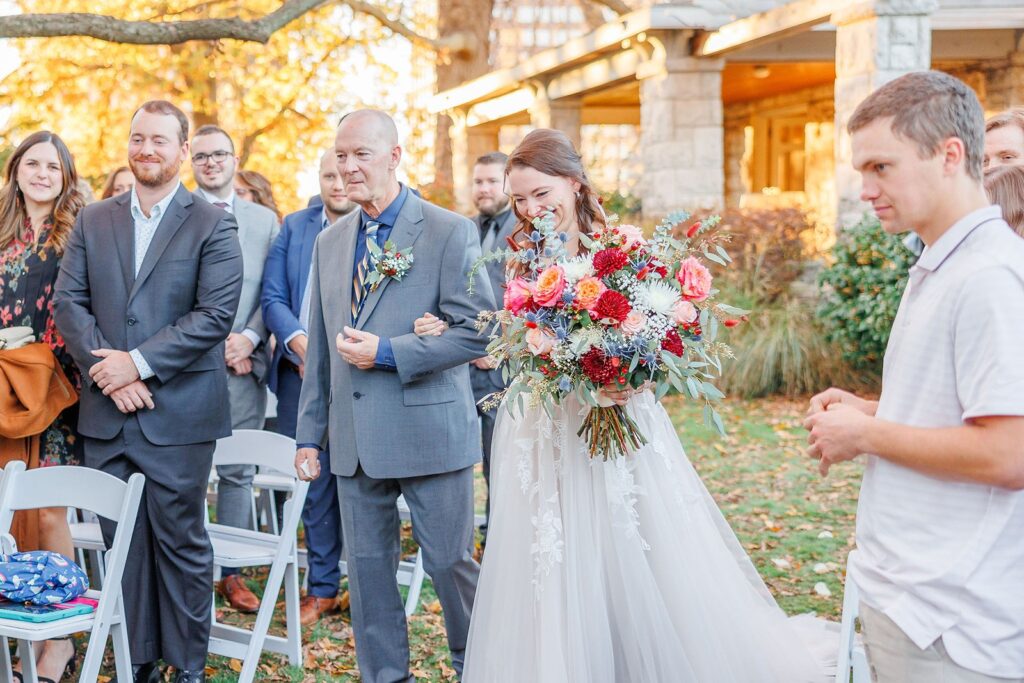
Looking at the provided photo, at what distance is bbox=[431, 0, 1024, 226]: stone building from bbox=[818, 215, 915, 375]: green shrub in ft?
2.34

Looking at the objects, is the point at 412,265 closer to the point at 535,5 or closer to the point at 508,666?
the point at 508,666

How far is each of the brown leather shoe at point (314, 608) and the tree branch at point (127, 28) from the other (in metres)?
3.26

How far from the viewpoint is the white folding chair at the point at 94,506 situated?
13.8ft

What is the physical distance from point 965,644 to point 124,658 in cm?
327

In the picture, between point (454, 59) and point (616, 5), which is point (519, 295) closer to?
point (616, 5)

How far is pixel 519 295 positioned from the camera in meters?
3.85

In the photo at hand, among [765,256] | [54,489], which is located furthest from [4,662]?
[765,256]

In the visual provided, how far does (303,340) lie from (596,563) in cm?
289

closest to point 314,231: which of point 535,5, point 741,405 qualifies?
point 741,405

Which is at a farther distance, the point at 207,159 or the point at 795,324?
the point at 795,324

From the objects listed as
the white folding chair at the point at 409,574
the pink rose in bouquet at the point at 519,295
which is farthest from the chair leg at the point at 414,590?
the pink rose in bouquet at the point at 519,295

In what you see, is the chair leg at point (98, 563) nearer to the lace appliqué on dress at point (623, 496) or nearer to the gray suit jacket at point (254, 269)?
the gray suit jacket at point (254, 269)

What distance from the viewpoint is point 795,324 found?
13.0 m

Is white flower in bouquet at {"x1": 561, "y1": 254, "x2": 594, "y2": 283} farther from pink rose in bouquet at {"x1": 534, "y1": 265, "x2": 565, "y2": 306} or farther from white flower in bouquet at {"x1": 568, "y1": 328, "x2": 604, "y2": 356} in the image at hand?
white flower in bouquet at {"x1": 568, "y1": 328, "x2": 604, "y2": 356}
